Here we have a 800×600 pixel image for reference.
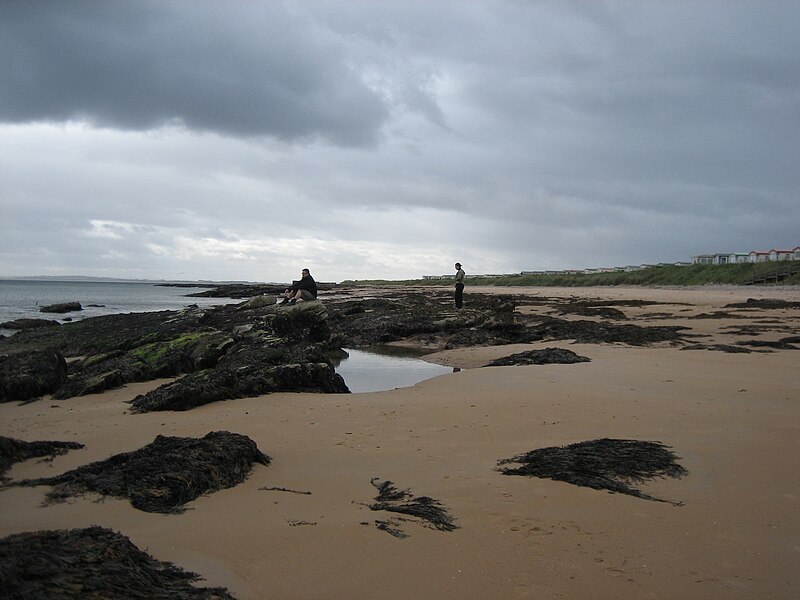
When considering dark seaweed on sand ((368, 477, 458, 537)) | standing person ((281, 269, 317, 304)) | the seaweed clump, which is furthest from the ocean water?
dark seaweed on sand ((368, 477, 458, 537))

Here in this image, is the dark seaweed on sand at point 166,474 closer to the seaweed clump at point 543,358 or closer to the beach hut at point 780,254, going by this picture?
the seaweed clump at point 543,358

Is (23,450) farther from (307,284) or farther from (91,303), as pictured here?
(91,303)

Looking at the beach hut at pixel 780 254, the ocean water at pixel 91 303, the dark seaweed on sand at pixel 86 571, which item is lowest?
the ocean water at pixel 91 303

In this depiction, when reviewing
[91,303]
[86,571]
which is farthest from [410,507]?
[91,303]

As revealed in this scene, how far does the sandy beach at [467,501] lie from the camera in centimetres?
256

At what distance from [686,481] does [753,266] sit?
43.2 meters

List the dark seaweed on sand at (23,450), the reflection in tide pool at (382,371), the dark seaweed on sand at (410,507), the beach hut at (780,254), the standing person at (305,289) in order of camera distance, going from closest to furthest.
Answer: the dark seaweed on sand at (410,507) < the dark seaweed on sand at (23,450) < the reflection in tide pool at (382,371) < the standing person at (305,289) < the beach hut at (780,254)

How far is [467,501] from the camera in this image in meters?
3.49

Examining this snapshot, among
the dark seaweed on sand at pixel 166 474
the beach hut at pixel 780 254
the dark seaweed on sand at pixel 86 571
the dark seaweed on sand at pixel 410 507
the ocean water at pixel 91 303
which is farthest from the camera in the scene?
the beach hut at pixel 780 254

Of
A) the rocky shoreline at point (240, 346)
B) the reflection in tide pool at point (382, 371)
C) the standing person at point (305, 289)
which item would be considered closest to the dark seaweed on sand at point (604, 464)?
the rocky shoreline at point (240, 346)

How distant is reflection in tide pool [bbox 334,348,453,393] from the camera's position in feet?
30.8

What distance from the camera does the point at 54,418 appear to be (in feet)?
21.4

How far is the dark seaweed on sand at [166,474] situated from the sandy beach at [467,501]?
11cm

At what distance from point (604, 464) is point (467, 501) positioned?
1263mm
